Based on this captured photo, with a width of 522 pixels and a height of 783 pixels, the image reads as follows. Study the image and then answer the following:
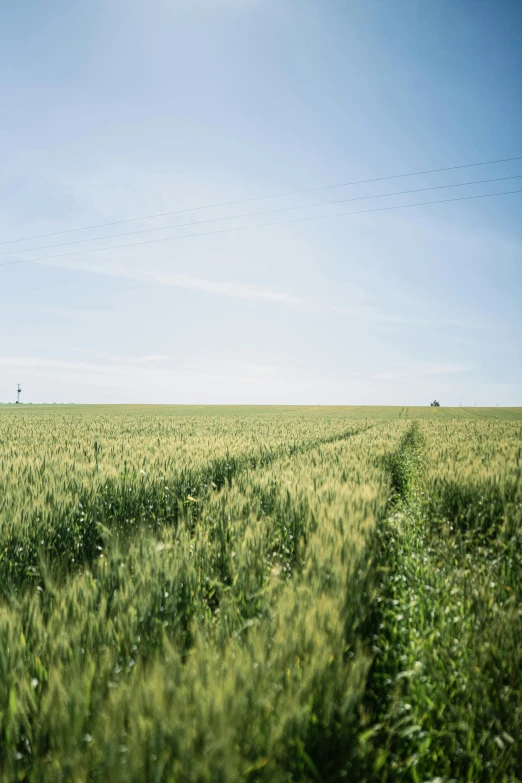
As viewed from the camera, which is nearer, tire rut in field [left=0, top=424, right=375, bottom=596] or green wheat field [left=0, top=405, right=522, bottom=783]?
green wheat field [left=0, top=405, right=522, bottom=783]

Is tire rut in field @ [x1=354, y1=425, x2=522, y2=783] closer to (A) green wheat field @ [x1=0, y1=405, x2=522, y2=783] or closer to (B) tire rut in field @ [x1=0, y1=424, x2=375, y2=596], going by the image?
(A) green wheat field @ [x1=0, y1=405, x2=522, y2=783]

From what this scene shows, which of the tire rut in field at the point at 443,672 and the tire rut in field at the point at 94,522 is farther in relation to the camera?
the tire rut in field at the point at 94,522

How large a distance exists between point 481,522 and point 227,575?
3.14 meters

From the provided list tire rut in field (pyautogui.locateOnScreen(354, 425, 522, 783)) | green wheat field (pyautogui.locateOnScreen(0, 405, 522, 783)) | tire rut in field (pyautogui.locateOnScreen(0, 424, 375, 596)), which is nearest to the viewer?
green wheat field (pyautogui.locateOnScreen(0, 405, 522, 783))

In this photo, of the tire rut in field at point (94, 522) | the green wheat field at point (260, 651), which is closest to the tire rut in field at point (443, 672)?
the green wheat field at point (260, 651)

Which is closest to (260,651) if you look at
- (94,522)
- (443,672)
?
(443,672)

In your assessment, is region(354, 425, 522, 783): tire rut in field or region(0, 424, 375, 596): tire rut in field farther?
region(0, 424, 375, 596): tire rut in field

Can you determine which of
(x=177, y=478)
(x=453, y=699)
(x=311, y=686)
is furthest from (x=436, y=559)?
(x=177, y=478)

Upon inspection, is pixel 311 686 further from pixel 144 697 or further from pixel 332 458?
pixel 332 458

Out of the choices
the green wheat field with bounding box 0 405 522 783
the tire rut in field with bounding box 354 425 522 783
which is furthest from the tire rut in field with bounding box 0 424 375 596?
the tire rut in field with bounding box 354 425 522 783

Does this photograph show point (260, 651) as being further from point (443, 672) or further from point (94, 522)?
point (94, 522)

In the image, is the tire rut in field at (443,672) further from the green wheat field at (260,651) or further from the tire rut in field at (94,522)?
the tire rut in field at (94,522)

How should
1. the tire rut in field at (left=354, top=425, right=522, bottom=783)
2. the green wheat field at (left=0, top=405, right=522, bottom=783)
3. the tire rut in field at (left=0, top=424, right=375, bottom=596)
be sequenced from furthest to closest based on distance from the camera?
the tire rut in field at (left=0, top=424, right=375, bottom=596)
the tire rut in field at (left=354, top=425, right=522, bottom=783)
the green wheat field at (left=0, top=405, right=522, bottom=783)

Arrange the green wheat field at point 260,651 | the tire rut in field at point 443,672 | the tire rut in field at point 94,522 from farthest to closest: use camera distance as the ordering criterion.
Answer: the tire rut in field at point 94,522, the tire rut in field at point 443,672, the green wheat field at point 260,651
